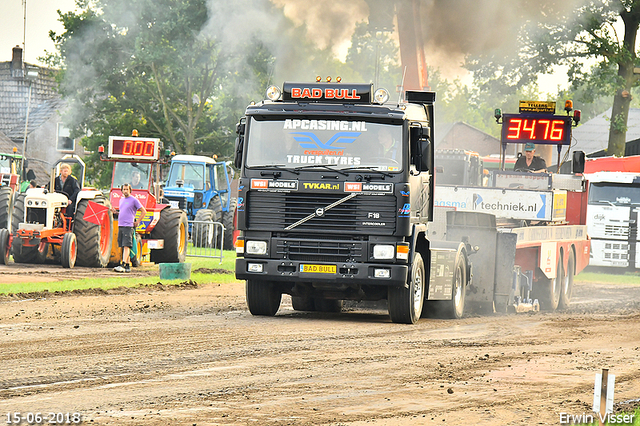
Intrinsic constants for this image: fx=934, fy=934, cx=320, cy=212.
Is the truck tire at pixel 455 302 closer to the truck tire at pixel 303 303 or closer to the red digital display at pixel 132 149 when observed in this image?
the truck tire at pixel 303 303

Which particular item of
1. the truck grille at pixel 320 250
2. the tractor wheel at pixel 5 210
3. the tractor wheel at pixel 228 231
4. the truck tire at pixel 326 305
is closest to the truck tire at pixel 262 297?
the truck grille at pixel 320 250

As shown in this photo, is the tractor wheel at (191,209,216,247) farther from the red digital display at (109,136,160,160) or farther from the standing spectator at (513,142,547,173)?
the standing spectator at (513,142,547,173)

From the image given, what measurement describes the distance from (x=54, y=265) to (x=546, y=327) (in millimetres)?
12404

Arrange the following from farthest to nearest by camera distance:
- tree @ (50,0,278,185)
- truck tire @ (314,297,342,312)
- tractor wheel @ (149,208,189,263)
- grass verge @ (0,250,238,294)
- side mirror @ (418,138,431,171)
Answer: tree @ (50,0,278,185) → tractor wheel @ (149,208,189,263) → grass verge @ (0,250,238,294) → truck tire @ (314,297,342,312) → side mirror @ (418,138,431,171)

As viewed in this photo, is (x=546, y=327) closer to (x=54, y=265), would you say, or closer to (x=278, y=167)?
(x=278, y=167)

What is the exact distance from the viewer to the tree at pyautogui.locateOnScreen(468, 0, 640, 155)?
31938 mm

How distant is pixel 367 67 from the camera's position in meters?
27.5

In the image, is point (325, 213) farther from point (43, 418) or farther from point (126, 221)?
point (126, 221)

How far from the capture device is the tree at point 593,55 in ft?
105

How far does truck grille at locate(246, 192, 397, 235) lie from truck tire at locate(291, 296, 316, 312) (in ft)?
9.07

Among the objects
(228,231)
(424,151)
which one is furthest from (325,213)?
(228,231)

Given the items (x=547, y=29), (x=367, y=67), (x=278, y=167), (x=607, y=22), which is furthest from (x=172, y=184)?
(x=278, y=167)

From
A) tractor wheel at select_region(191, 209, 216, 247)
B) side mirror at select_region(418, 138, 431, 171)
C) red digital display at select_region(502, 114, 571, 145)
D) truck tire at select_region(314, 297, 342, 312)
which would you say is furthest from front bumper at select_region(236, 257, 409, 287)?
tractor wheel at select_region(191, 209, 216, 247)

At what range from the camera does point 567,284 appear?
1859cm
